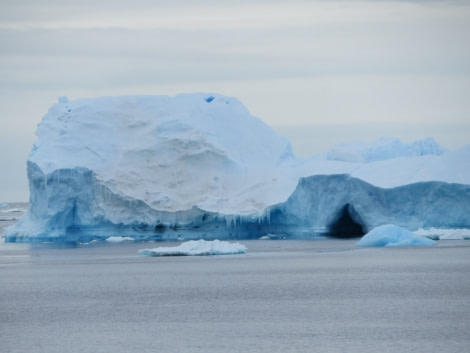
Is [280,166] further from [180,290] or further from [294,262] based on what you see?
[180,290]

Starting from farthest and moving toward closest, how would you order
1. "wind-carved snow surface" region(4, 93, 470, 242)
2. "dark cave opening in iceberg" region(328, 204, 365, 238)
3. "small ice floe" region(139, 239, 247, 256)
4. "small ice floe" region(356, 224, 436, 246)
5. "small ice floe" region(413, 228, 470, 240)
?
"dark cave opening in iceberg" region(328, 204, 365, 238) < "wind-carved snow surface" region(4, 93, 470, 242) < "small ice floe" region(413, 228, 470, 240) < "small ice floe" region(356, 224, 436, 246) < "small ice floe" region(139, 239, 247, 256)

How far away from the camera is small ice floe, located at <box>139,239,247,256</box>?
3253cm

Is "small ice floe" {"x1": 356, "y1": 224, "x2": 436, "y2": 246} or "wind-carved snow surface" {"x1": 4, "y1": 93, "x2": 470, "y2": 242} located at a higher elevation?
"wind-carved snow surface" {"x1": 4, "y1": 93, "x2": 470, "y2": 242}

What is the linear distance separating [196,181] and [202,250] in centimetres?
782

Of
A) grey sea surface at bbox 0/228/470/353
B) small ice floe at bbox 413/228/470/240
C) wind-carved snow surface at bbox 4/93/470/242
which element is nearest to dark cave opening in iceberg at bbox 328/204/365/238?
wind-carved snow surface at bbox 4/93/470/242

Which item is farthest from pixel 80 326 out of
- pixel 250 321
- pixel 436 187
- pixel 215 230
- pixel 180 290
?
pixel 215 230

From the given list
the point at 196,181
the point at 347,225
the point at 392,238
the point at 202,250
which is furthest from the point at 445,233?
the point at 196,181

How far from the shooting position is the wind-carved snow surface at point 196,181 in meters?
36.5

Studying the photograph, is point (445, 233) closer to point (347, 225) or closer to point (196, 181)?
point (347, 225)

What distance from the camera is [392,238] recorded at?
34.5 meters

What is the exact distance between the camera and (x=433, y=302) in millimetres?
20406

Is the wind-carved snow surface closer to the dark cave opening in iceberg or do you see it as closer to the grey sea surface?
the dark cave opening in iceberg

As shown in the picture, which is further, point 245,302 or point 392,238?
point 392,238

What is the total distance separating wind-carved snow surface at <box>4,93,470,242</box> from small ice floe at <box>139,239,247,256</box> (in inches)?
188
